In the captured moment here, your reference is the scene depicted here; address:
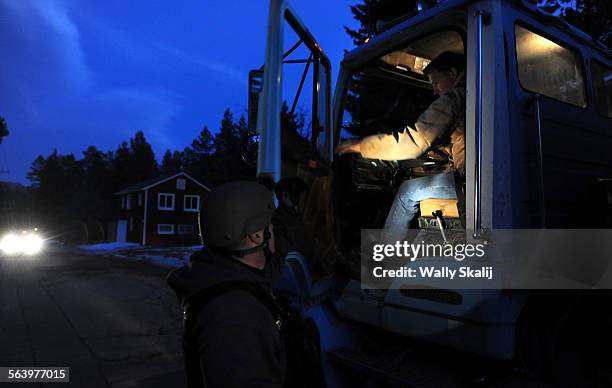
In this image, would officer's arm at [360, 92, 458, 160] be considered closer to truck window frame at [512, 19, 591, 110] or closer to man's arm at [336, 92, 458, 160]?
man's arm at [336, 92, 458, 160]

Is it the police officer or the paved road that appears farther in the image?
the paved road

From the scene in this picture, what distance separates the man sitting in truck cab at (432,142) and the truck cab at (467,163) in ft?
0.78

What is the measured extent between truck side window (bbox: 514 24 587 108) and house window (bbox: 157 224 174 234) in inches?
1407

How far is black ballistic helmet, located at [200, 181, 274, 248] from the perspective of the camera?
1.47 m

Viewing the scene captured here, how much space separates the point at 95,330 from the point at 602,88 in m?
7.62

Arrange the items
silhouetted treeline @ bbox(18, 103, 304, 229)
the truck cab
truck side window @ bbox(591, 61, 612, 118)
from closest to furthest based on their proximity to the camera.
Answer: the truck cab, truck side window @ bbox(591, 61, 612, 118), silhouetted treeline @ bbox(18, 103, 304, 229)

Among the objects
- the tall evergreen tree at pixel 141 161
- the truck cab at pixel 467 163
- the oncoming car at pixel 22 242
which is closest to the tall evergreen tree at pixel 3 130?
the oncoming car at pixel 22 242

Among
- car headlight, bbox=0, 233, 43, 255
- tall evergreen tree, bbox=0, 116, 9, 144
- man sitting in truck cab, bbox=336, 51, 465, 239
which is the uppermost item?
tall evergreen tree, bbox=0, 116, 9, 144

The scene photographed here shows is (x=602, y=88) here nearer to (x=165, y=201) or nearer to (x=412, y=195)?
(x=412, y=195)

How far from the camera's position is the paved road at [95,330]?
500cm

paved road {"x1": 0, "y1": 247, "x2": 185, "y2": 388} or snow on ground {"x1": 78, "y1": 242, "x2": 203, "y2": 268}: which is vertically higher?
snow on ground {"x1": 78, "y1": 242, "x2": 203, "y2": 268}

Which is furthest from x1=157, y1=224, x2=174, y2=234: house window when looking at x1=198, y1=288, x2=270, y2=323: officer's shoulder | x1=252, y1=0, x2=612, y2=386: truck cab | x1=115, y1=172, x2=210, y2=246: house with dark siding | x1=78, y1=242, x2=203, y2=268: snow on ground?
x1=198, y1=288, x2=270, y2=323: officer's shoulder

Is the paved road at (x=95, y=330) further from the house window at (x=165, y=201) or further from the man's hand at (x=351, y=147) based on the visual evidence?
the house window at (x=165, y=201)

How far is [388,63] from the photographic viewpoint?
→ 3.76 meters
